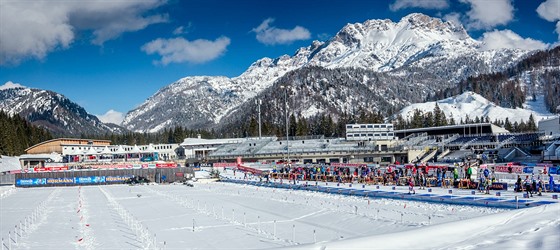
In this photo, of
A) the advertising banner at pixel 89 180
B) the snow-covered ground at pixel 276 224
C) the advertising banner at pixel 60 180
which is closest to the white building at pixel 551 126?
the snow-covered ground at pixel 276 224

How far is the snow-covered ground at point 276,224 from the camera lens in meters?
7.82

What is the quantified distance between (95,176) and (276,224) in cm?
4667

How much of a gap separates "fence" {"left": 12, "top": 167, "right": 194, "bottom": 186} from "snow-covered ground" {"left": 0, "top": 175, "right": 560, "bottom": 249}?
2582cm

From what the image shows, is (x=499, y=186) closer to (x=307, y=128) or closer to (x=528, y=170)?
(x=528, y=170)

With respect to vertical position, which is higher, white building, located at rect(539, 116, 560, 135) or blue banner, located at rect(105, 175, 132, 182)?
white building, located at rect(539, 116, 560, 135)

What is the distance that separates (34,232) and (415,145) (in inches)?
3218

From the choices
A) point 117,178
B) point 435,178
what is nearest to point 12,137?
point 117,178

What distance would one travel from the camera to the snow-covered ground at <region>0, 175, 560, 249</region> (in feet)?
25.7

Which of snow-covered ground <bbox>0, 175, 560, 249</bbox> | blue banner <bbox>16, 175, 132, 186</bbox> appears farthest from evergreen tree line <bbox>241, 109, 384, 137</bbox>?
snow-covered ground <bbox>0, 175, 560, 249</bbox>

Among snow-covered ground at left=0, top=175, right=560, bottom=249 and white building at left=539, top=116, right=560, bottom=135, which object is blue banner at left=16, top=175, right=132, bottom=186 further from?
white building at left=539, top=116, right=560, bottom=135

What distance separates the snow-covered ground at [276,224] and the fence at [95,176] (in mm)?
25819

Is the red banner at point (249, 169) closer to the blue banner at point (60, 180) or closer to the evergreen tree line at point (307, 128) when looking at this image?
the blue banner at point (60, 180)

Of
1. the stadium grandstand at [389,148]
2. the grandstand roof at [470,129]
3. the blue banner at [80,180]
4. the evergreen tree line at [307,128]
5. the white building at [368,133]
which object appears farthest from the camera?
Result: the evergreen tree line at [307,128]

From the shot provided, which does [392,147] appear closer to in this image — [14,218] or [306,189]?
[306,189]
